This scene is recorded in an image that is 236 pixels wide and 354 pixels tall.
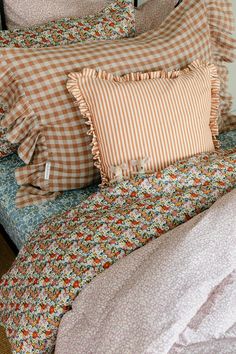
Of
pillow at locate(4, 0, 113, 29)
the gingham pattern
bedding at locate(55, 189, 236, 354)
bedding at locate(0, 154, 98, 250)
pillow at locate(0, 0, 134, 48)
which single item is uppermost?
pillow at locate(4, 0, 113, 29)

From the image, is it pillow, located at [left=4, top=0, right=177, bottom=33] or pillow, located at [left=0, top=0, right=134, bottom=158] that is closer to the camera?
pillow, located at [left=0, top=0, right=134, bottom=158]

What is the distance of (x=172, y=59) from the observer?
1436 millimetres

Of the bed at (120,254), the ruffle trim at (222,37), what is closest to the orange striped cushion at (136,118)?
the bed at (120,254)

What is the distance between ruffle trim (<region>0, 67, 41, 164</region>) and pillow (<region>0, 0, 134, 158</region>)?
9 cm

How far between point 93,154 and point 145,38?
0.46 m

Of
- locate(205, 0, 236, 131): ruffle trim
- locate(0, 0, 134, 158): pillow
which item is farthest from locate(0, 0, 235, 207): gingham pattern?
locate(205, 0, 236, 131): ruffle trim

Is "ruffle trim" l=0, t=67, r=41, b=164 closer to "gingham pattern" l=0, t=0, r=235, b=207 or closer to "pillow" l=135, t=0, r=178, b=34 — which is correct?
"gingham pattern" l=0, t=0, r=235, b=207

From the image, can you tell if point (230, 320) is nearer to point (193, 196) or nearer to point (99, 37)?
point (193, 196)

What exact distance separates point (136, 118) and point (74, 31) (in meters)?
0.44

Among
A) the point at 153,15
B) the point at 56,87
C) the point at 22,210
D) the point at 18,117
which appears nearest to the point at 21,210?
the point at 22,210

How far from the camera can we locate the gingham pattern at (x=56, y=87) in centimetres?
129

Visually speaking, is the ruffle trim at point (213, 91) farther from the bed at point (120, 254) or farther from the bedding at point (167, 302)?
the bedding at point (167, 302)

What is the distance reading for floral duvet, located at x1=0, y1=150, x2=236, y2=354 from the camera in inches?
39.6

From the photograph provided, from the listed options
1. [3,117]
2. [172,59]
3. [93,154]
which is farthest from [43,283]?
[172,59]
